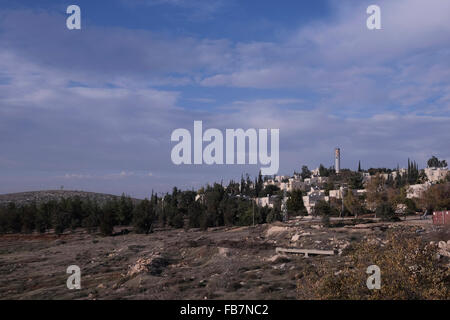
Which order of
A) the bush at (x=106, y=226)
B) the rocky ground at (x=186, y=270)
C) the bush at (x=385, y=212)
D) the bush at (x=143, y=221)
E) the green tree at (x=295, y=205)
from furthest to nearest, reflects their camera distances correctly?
1. the green tree at (x=295, y=205)
2. the bush at (x=143, y=221)
3. the bush at (x=106, y=226)
4. the bush at (x=385, y=212)
5. the rocky ground at (x=186, y=270)

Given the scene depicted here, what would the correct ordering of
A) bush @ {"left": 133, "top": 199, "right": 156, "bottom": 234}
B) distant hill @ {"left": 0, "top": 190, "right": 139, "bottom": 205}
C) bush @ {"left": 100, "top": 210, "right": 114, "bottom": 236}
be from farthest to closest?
distant hill @ {"left": 0, "top": 190, "right": 139, "bottom": 205}
bush @ {"left": 133, "top": 199, "right": 156, "bottom": 234}
bush @ {"left": 100, "top": 210, "right": 114, "bottom": 236}

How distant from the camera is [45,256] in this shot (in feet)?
132

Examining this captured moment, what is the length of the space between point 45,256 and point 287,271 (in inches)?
1177

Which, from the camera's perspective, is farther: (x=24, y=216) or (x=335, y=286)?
(x=24, y=216)

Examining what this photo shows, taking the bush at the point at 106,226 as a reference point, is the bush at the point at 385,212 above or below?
above

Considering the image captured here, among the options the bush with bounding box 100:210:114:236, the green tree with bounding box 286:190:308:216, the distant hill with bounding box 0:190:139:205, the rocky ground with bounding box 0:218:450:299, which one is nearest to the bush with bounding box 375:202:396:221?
the green tree with bounding box 286:190:308:216

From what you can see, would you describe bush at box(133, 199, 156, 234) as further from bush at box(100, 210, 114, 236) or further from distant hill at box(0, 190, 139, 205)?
distant hill at box(0, 190, 139, 205)

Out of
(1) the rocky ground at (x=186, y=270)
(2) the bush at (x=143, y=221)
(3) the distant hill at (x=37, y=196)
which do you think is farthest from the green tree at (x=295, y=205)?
(3) the distant hill at (x=37, y=196)

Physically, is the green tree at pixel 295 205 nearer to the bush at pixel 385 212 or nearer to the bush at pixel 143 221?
the bush at pixel 385 212

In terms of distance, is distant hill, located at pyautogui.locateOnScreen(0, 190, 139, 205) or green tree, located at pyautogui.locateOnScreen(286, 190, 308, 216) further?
distant hill, located at pyautogui.locateOnScreen(0, 190, 139, 205)

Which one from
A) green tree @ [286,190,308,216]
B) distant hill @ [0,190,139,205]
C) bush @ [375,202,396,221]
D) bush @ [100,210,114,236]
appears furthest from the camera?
distant hill @ [0,190,139,205]

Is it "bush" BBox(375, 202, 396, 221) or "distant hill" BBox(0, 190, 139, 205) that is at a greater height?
"bush" BBox(375, 202, 396, 221)

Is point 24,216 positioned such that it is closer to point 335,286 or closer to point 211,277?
point 211,277
